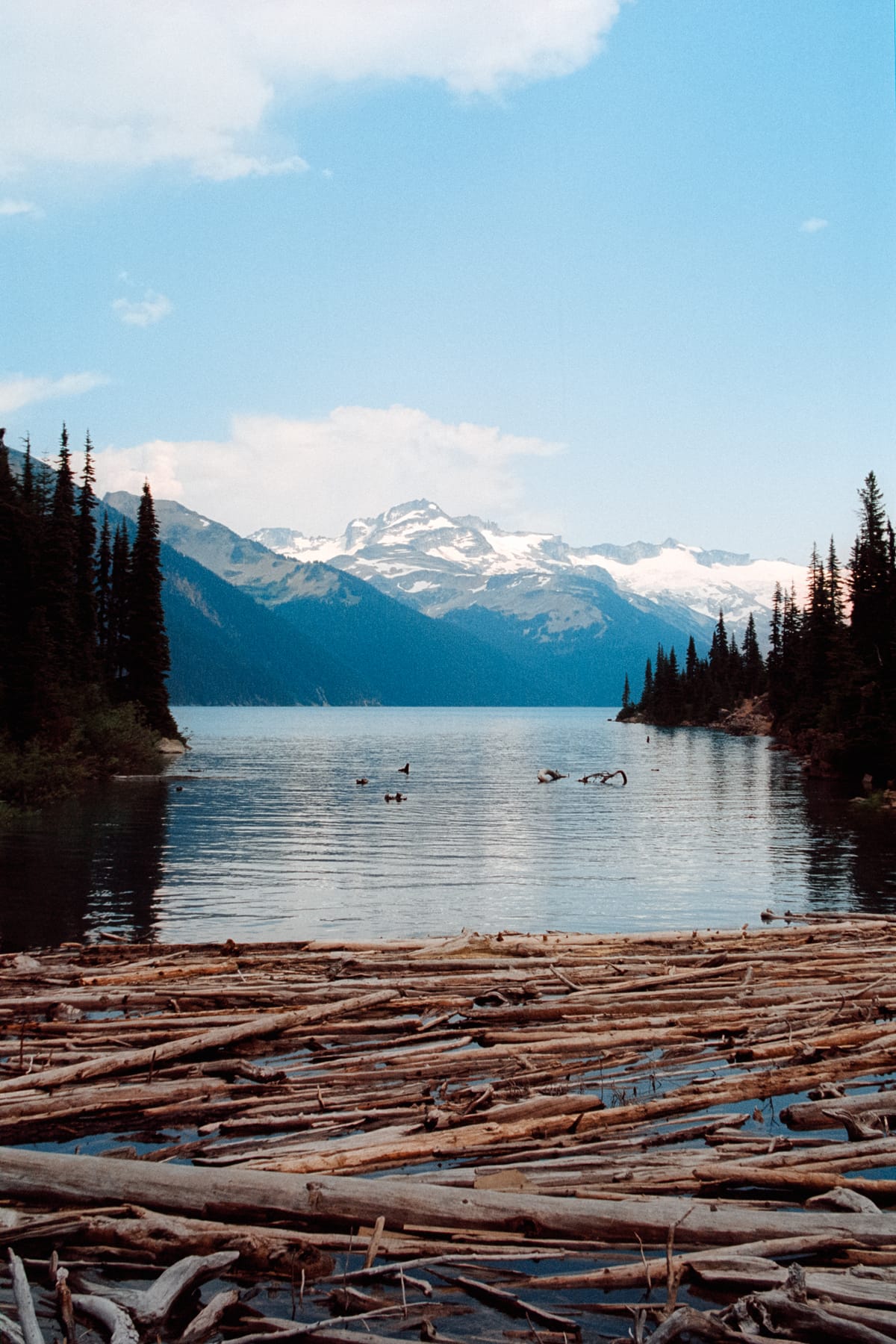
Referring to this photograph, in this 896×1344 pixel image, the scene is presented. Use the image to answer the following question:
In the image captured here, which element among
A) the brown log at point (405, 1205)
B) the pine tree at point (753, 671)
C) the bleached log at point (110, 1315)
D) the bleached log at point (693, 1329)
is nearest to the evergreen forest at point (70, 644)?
the brown log at point (405, 1205)

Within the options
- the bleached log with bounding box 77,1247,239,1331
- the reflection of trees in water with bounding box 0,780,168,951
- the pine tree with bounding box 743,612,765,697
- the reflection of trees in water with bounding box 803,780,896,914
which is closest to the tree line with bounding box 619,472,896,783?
the pine tree with bounding box 743,612,765,697

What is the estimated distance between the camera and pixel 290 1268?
6578 millimetres

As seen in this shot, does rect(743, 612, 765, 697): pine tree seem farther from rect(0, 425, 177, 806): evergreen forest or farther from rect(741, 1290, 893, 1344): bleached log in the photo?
rect(741, 1290, 893, 1344): bleached log

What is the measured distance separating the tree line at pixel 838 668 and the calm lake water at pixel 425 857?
438cm

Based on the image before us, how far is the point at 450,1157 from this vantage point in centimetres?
782

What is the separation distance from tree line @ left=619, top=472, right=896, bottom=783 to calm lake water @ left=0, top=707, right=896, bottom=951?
4.38 metres

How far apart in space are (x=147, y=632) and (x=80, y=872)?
203 ft

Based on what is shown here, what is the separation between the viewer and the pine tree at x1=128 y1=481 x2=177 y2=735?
9006cm

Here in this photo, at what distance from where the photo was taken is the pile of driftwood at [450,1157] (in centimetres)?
620

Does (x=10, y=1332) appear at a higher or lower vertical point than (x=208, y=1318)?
higher

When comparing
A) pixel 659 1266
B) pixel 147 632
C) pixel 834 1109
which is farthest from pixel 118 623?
pixel 659 1266

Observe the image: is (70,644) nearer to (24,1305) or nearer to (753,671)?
(24,1305)

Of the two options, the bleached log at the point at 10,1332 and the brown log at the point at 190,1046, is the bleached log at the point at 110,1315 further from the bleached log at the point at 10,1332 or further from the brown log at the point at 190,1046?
the brown log at the point at 190,1046

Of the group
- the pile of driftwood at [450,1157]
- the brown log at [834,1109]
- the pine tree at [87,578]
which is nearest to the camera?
the pile of driftwood at [450,1157]
